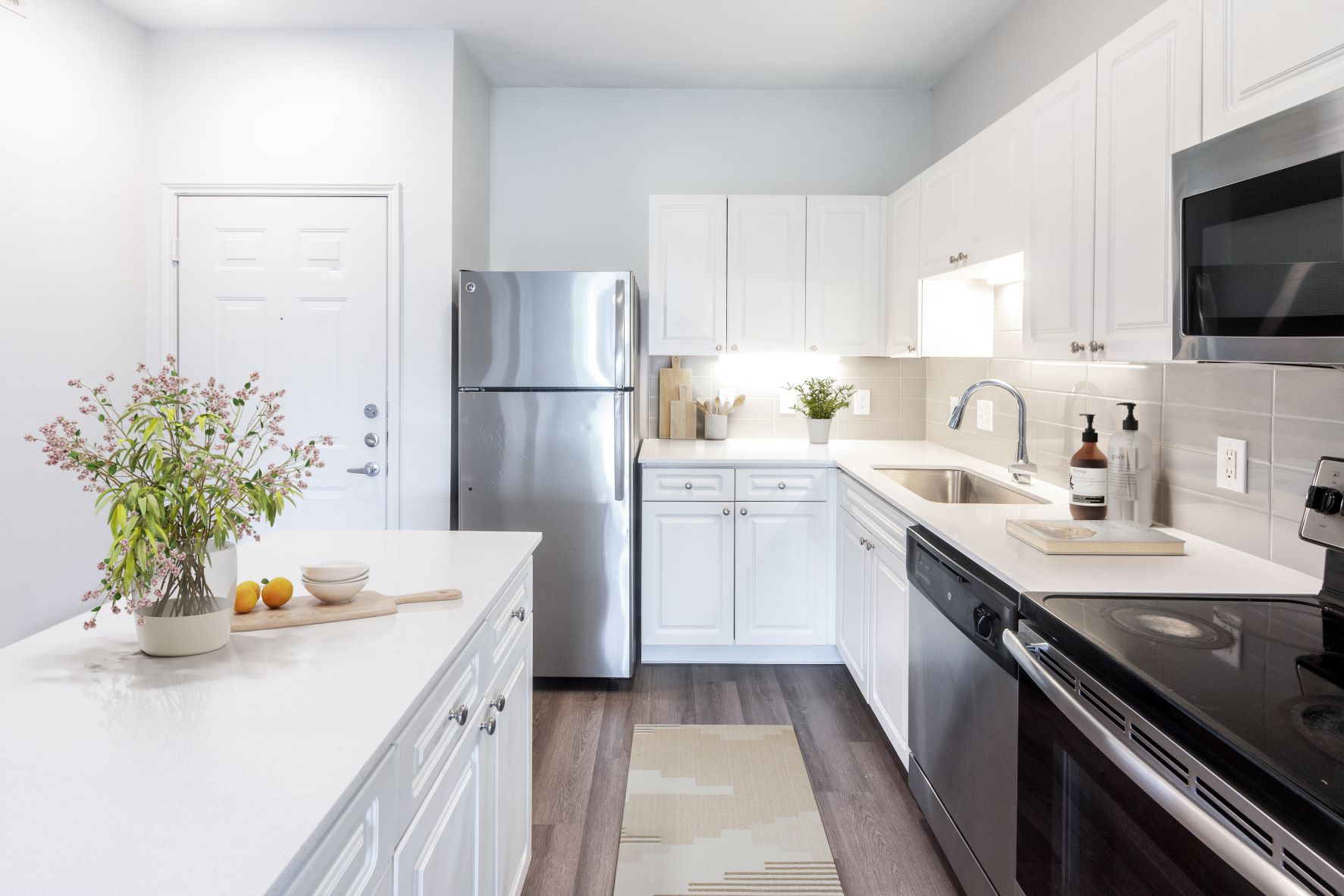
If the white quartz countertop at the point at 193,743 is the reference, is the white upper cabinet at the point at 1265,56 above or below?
above

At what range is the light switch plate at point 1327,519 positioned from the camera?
1.42 metres

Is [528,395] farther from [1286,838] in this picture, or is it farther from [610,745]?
[1286,838]

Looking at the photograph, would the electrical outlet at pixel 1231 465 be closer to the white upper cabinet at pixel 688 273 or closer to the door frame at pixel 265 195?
the white upper cabinet at pixel 688 273

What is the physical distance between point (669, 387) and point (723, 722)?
1609mm

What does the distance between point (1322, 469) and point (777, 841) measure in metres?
1.51

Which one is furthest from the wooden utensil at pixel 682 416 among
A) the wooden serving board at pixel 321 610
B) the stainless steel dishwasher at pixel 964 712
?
the wooden serving board at pixel 321 610

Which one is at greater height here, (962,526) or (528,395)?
(528,395)

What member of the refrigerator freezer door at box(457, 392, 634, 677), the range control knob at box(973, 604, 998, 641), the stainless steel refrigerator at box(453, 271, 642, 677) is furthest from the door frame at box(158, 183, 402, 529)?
the range control knob at box(973, 604, 998, 641)

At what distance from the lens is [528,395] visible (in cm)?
314

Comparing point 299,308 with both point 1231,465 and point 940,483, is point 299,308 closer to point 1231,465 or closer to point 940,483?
point 940,483

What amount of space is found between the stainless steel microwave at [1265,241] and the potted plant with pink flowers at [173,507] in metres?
1.38

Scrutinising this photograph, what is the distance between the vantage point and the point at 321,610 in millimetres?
1348

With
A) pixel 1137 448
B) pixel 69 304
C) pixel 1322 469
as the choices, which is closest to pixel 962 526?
pixel 1137 448

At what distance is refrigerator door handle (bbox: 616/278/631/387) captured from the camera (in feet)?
10.2
